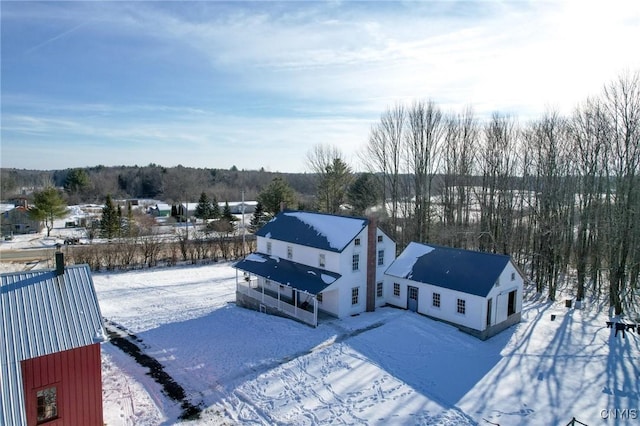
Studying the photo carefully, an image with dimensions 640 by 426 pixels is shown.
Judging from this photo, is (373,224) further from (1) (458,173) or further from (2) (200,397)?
(1) (458,173)

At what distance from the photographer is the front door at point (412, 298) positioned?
23.9 meters

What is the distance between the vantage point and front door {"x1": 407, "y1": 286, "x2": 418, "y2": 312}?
2391 centimetres

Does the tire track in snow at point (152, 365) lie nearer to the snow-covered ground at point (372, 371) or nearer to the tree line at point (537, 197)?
the snow-covered ground at point (372, 371)

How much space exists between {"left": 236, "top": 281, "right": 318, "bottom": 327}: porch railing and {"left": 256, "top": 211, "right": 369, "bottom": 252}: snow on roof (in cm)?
376

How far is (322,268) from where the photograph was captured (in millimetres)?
24234

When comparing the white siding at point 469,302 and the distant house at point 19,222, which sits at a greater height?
the distant house at point 19,222

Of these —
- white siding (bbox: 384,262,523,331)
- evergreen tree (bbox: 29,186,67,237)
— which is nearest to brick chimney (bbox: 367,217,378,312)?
white siding (bbox: 384,262,523,331)

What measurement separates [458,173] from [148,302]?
30.0 m

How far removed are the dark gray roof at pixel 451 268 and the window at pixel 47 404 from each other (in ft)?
59.2

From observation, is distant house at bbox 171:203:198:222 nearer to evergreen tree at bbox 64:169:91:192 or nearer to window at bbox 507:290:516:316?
evergreen tree at bbox 64:169:91:192

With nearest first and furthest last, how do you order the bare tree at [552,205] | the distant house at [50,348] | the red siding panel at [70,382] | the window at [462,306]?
1. the distant house at [50,348]
2. the red siding panel at [70,382]
3. the window at [462,306]
4. the bare tree at [552,205]

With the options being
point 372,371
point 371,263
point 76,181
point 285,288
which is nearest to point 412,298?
point 371,263

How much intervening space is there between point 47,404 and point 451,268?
63.6ft

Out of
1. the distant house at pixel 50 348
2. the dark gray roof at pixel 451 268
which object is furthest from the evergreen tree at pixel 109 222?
the distant house at pixel 50 348
